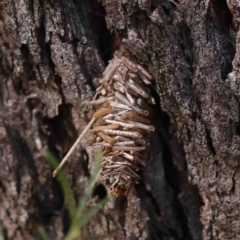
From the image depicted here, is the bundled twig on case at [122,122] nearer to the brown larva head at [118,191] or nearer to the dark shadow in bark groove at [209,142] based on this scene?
the brown larva head at [118,191]

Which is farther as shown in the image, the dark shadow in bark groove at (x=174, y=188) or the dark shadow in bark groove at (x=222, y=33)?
the dark shadow in bark groove at (x=174, y=188)

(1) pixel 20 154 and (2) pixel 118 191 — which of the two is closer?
(2) pixel 118 191

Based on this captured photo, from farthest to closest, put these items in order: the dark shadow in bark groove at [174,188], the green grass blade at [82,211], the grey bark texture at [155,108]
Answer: the dark shadow in bark groove at [174,188]
the grey bark texture at [155,108]
the green grass blade at [82,211]

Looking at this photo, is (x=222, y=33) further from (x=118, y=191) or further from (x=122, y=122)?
(x=118, y=191)

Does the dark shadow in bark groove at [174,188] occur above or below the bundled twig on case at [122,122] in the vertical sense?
below

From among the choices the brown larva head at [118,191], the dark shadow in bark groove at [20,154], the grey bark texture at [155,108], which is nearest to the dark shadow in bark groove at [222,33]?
the grey bark texture at [155,108]

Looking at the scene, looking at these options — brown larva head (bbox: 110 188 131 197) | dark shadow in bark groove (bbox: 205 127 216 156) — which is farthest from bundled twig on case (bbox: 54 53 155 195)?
dark shadow in bark groove (bbox: 205 127 216 156)

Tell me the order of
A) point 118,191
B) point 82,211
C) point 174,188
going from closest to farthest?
point 82,211 → point 118,191 → point 174,188

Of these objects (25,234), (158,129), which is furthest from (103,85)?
(25,234)

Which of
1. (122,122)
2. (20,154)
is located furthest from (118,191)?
(20,154)
